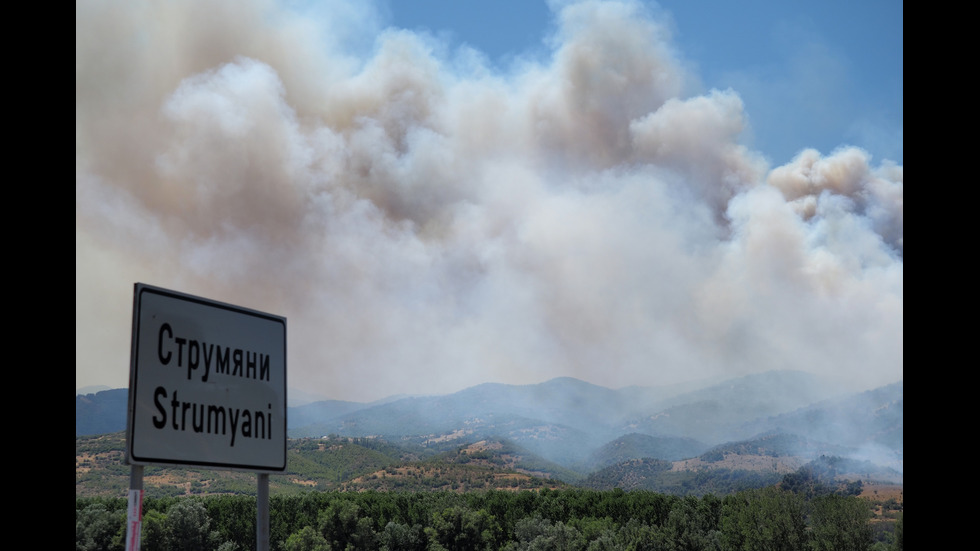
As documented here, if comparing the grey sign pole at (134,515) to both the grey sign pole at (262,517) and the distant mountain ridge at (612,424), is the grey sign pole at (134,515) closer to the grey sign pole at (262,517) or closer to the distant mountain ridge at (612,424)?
the grey sign pole at (262,517)

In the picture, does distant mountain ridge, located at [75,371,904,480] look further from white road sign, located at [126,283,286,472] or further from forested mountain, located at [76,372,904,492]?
white road sign, located at [126,283,286,472]

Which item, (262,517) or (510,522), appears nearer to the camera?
(262,517)

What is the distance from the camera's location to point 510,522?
41.2m

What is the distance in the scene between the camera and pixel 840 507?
116 feet

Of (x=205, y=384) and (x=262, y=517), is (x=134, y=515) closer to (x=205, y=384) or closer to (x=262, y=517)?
(x=205, y=384)

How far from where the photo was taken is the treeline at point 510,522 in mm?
35250

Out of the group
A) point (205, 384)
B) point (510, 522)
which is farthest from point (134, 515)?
point (510, 522)

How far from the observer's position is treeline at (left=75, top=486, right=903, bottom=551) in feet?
116

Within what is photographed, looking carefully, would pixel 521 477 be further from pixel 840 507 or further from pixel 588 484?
pixel 840 507

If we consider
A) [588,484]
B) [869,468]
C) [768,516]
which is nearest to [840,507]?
[768,516]

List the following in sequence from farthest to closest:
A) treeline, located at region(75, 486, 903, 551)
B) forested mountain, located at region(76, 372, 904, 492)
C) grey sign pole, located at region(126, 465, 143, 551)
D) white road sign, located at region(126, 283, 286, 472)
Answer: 1. forested mountain, located at region(76, 372, 904, 492)
2. treeline, located at region(75, 486, 903, 551)
3. white road sign, located at region(126, 283, 286, 472)
4. grey sign pole, located at region(126, 465, 143, 551)

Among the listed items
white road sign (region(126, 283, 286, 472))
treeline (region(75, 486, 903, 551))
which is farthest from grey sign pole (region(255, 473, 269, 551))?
treeline (region(75, 486, 903, 551))
